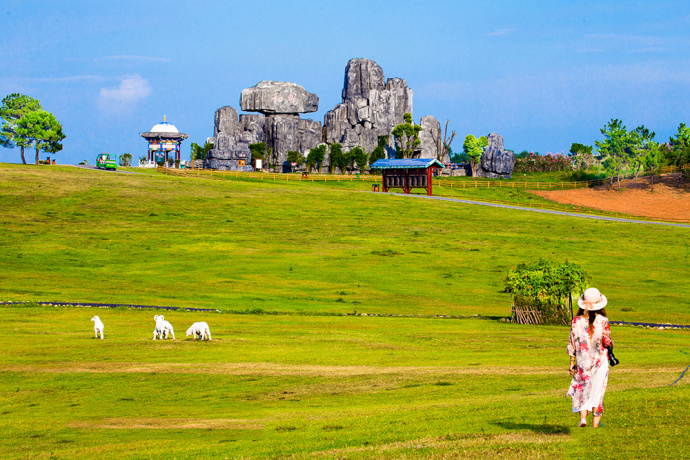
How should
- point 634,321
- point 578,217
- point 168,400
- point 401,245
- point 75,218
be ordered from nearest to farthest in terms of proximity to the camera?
1. point 168,400
2. point 634,321
3. point 401,245
4. point 75,218
5. point 578,217

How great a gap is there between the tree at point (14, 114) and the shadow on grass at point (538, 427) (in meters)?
163

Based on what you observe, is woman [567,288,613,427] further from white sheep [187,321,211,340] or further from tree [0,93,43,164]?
tree [0,93,43,164]

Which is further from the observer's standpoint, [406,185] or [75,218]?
[406,185]

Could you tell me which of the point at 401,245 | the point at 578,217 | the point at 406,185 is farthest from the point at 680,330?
the point at 406,185

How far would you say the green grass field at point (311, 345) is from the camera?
15531mm

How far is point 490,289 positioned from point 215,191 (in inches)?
2713

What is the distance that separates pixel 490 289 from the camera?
2224 inches

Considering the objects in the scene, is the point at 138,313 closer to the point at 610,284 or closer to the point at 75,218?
the point at 610,284

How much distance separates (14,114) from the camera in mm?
161000

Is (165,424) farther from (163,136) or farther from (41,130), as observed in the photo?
(163,136)

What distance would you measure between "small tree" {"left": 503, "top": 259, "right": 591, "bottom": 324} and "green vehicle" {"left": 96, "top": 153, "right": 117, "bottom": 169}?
128m

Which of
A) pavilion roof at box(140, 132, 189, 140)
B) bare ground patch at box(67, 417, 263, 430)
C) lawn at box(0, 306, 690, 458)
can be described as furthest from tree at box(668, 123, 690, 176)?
bare ground patch at box(67, 417, 263, 430)

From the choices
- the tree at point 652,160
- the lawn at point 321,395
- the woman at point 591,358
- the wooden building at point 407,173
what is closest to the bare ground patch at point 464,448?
the lawn at point 321,395

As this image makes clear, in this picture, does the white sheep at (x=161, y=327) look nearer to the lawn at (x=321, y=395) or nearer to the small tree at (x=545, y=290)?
the lawn at (x=321, y=395)
